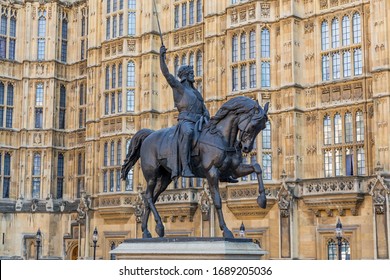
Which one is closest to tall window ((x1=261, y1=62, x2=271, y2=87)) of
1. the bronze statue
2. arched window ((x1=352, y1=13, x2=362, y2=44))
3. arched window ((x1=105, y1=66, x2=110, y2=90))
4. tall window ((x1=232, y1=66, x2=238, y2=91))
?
tall window ((x1=232, y1=66, x2=238, y2=91))

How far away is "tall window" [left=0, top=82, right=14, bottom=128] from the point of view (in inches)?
1676

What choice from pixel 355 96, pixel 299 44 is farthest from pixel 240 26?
pixel 355 96

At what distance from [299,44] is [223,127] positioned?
1790 cm

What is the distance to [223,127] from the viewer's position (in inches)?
584

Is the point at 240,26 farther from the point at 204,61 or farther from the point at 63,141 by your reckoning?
the point at 63,141

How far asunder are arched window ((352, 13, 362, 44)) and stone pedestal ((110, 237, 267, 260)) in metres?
18.1

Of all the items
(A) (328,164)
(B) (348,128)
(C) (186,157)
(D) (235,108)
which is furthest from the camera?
(A) (328,164)

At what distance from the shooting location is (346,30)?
30438 mm

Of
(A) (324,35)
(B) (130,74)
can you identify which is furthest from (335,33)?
(B) (130,74)

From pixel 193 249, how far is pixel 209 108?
20798mm

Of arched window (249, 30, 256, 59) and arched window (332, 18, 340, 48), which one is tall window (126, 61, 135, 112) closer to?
arched window (249, 30, 256, 59)

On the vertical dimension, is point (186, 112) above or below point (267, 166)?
above

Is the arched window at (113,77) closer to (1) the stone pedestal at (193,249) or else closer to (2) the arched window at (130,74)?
(2) the arched window at (130,74)

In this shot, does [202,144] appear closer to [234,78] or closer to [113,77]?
[234,78]
